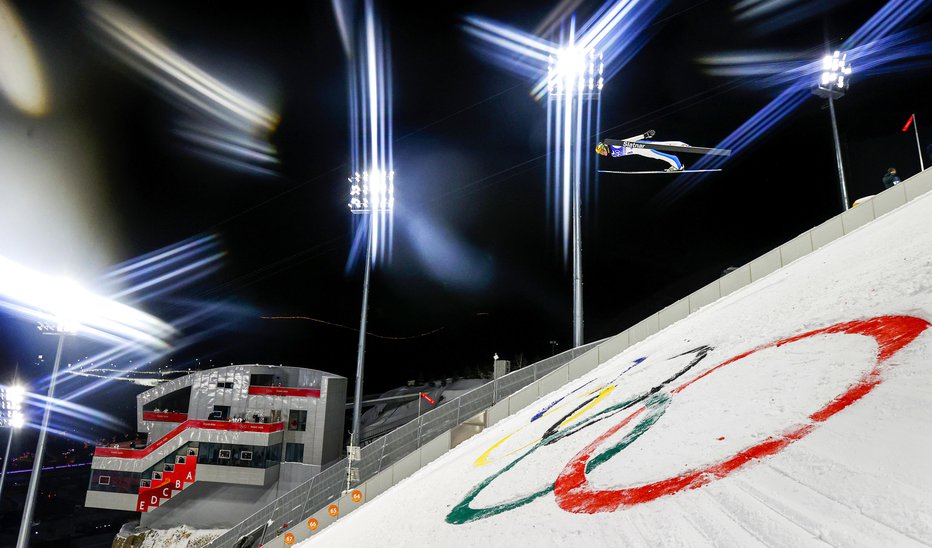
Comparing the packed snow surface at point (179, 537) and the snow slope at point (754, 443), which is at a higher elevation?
the snow slope at point (754, 443)

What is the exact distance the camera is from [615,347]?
37.1ft

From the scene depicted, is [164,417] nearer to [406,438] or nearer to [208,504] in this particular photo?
[208,504]

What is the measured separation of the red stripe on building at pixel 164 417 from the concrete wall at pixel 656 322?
12.0 m

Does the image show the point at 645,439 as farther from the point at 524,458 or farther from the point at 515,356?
the point at 515,356

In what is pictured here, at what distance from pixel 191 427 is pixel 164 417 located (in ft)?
7.14

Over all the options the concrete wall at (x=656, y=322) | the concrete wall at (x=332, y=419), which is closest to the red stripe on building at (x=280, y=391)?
the concrete wall at (x=332, y=419)

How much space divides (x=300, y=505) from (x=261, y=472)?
5864 mm

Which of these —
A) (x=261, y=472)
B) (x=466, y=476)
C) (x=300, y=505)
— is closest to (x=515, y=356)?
(x=261, y=472)

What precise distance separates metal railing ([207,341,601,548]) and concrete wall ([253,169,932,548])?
1394mm

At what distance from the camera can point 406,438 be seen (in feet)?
43.1

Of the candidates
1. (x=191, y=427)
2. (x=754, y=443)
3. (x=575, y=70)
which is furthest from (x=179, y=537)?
(x=575, y=70)

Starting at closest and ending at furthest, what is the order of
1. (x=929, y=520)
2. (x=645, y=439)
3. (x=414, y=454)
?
(x=929, y=520) → (x=645, y=439) → (x=414, y=454)

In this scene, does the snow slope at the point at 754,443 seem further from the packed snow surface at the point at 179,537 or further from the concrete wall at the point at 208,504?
the packed snow surface at the point at 179,537

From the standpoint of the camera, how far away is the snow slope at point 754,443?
2594 millimetres
